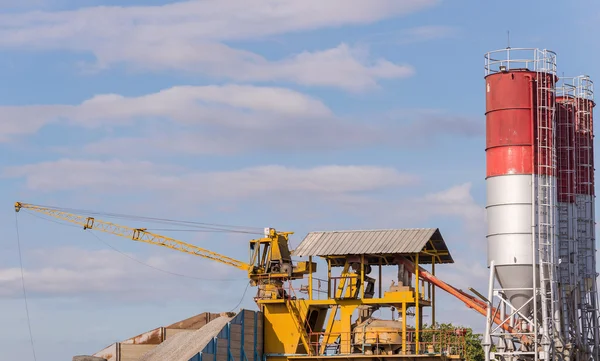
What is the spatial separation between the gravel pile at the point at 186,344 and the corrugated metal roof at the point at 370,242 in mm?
7372

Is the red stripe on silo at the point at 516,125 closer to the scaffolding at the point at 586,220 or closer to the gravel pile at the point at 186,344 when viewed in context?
the scaffolding at the point at 586,220

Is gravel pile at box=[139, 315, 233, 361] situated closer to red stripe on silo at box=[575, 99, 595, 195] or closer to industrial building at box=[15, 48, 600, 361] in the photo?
industrial building at box=[15, 48, 600, 361]

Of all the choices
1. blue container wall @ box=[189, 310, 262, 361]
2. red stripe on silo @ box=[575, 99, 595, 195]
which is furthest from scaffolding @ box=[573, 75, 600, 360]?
blue container wall @ box=[189, 310, 262, 361]

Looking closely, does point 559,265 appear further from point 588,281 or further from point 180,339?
point 180,339

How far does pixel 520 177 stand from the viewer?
64875 mm

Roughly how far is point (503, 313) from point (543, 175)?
8.35 metres

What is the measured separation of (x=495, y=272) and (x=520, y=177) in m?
5.72

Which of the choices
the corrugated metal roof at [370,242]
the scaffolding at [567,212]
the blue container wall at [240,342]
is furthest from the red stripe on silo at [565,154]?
the blue container wall at [240,342]

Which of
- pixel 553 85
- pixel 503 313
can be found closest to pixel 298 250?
pixel 503 313

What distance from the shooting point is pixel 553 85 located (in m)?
67.2

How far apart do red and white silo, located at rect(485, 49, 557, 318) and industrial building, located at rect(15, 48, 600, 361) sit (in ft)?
0.20

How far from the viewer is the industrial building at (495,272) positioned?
6394cm

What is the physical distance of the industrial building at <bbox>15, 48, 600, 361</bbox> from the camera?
210ft

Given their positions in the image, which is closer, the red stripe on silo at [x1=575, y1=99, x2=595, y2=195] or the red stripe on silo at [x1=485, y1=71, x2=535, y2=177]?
the red stripe on silo at [x1=485, y1=71, x2=535, y2=177]
